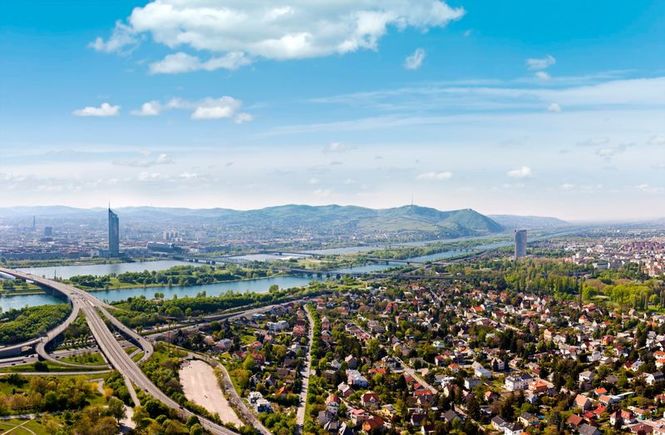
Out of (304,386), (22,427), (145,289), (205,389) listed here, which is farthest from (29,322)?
(145,289)

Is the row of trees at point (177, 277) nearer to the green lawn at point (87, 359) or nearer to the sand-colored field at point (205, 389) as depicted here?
the green lawn at point (87, 359)

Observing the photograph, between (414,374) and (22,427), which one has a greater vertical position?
(414,374)

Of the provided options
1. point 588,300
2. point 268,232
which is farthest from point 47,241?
point 588,300

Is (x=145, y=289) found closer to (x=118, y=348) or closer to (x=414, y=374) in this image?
(x=118, y=348)

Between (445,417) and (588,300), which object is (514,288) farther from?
(445,417)

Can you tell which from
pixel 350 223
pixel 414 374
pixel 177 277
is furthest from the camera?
pixel 350 223

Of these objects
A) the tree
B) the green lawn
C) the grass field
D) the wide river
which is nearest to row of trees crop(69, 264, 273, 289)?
the wide river
